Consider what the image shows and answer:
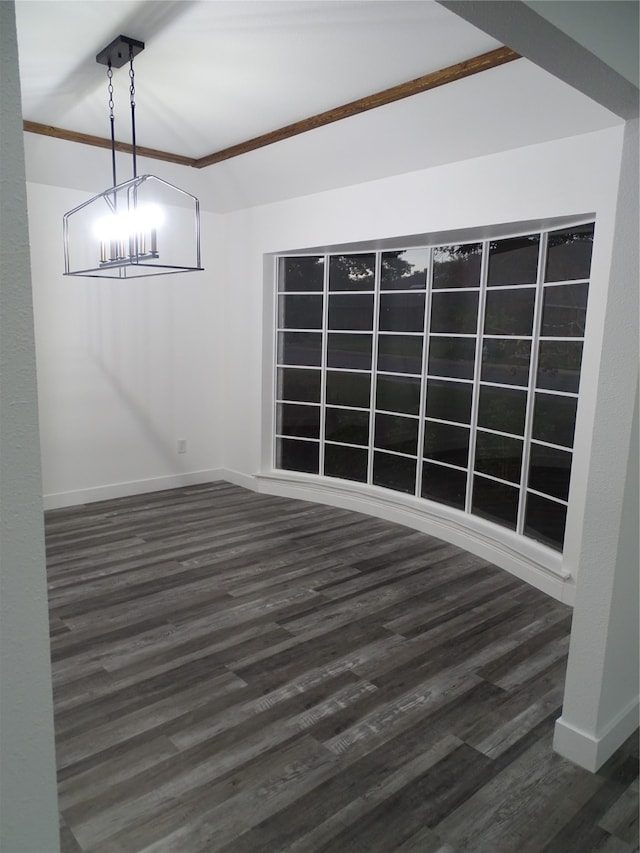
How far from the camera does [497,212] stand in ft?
12.9

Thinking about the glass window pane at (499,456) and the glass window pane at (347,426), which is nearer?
the glass window pane at (499,456)

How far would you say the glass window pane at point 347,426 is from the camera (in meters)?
5.48

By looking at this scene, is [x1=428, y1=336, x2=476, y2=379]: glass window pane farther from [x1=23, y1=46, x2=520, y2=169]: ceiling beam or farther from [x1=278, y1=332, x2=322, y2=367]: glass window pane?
[x1=23, y1=46, x2=520, y2=169]: ceiling beam

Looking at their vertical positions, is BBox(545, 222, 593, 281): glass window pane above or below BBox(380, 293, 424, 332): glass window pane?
above

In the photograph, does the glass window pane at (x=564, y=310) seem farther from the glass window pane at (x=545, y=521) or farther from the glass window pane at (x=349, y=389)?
the glass window pane at (x=349, y=389)

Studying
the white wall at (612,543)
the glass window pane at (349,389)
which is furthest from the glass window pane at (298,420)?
the white wall at (612,543)

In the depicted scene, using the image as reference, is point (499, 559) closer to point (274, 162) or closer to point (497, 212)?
point (497, 212)

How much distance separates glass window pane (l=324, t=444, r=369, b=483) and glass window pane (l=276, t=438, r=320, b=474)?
12 cm

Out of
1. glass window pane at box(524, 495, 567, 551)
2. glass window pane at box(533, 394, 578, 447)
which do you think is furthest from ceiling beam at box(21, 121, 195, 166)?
glass window pane at box(524, 495, 567, 551)

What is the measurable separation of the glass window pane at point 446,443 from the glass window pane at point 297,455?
4.11ft

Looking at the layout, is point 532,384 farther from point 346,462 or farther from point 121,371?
point 121,371

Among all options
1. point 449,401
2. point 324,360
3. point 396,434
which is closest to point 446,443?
point 449,401

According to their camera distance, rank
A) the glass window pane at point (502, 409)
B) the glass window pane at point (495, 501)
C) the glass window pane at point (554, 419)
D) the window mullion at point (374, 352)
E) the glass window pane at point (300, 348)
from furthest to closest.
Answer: the glass window pane at point (300, 348) → the window mullion at point (374, 352) → the glass window pane at point (495, 501) → the glass window pane at point (502, 409) → the glass window pane at point (554, 419)

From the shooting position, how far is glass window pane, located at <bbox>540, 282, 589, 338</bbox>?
3.74 meters
